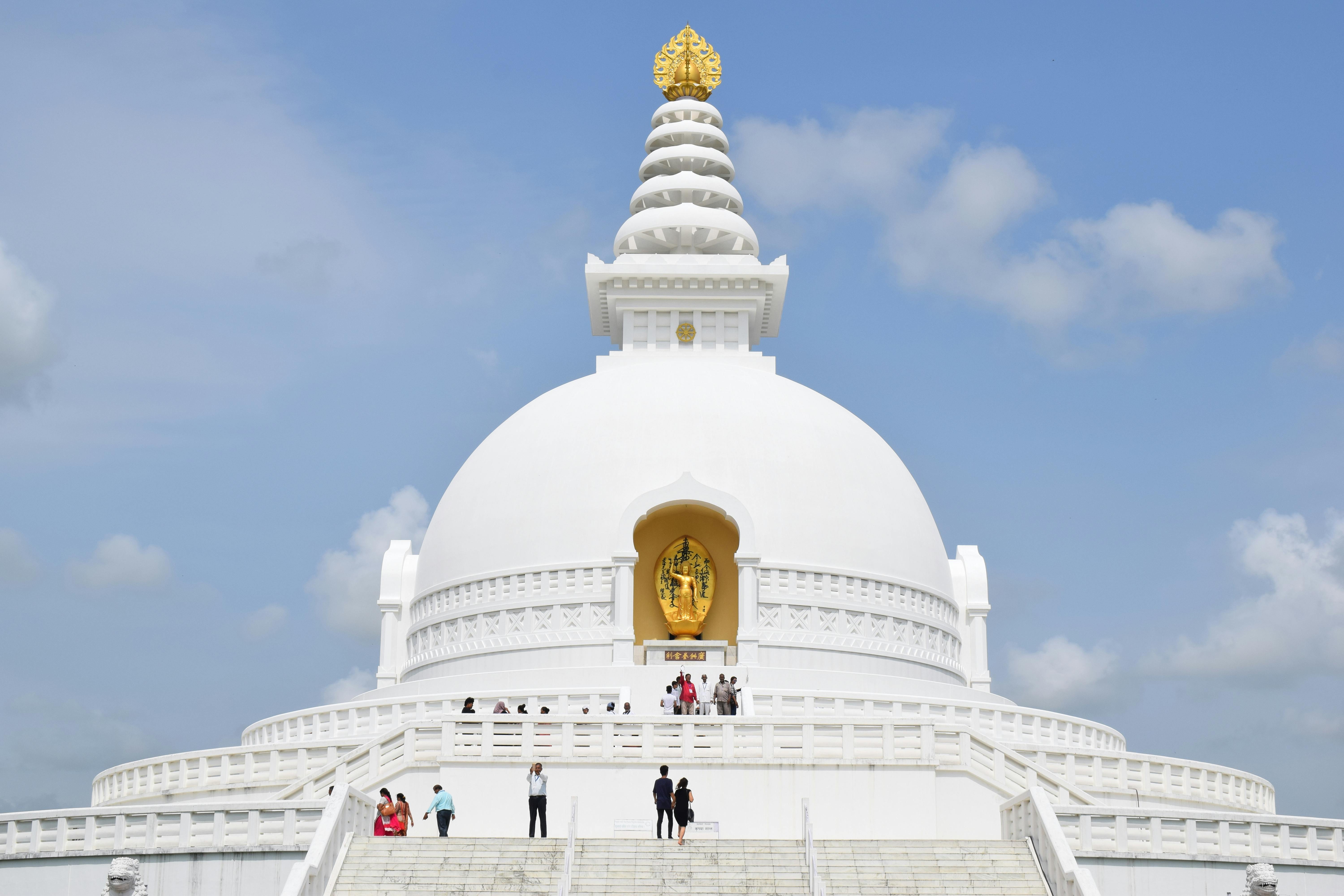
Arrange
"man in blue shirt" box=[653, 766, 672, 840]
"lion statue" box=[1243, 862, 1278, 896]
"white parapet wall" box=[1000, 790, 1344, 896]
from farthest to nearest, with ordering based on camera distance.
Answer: "man in blue shirt" box=[653, 766, 672, 840] < "white parapet wall" box=[1000, 790, 1344, 896] < "lion statue" box=[1243, 862, 1278, 896]

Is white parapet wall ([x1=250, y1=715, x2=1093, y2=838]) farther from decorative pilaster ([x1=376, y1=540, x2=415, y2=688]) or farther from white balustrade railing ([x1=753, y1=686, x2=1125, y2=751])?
decorative pilaster ([x1=376, y1=540, x2=415, y2=688])

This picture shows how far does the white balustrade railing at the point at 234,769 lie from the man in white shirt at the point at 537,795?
6498mm

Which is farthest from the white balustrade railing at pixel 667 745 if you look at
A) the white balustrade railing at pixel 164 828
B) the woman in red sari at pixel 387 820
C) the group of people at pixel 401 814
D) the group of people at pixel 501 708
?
the white balustrade railing at pixel 164 828

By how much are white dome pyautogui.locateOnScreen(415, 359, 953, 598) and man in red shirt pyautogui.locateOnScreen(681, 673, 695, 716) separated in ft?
20.6

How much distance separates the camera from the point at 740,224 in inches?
1734

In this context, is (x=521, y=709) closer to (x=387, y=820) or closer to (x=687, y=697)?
(x=687, y=697)

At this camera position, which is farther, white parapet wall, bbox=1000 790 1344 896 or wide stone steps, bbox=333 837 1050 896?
white parapet wall, bbox=1000 790 1344 896

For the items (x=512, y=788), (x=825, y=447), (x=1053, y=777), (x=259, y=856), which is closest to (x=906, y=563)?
(x=825, y=447)

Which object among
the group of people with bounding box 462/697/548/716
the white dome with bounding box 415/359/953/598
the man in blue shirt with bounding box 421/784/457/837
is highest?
the white dome with bounding box 415/359/953/598

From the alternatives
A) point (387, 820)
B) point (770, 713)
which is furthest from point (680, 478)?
point (387, 820)

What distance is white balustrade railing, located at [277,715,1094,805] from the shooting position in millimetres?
22047

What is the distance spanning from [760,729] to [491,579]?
12852 mm

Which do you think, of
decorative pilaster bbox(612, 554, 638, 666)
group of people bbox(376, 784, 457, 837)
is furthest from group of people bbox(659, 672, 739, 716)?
group of people bbox(376, 784, 457, 837)

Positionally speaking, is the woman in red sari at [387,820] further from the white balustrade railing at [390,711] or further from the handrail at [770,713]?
the white balustrade railing at [390,711]
